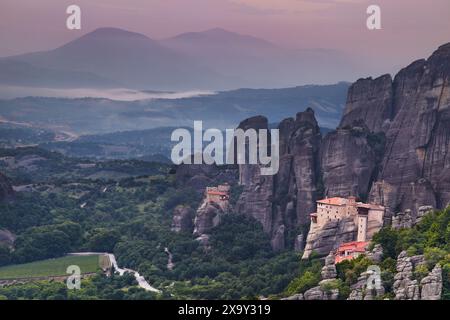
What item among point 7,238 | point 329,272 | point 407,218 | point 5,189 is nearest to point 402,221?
point 407,218

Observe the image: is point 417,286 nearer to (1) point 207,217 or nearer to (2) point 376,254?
(2) point 376,254

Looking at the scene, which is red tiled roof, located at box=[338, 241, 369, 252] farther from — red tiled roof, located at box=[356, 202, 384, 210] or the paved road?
the paved road

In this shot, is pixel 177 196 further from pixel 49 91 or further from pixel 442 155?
pixel 49 91

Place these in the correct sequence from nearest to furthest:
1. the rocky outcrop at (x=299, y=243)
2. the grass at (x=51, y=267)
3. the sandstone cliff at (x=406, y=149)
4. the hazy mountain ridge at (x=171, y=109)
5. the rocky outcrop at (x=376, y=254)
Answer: the rocky outcrop at (x=376, y=254) → the sandstone cliff at (x=406, y=149) → the rocky outcrop at (x=299, y=243) → the grass at (x=51, y=267) → the hazy mountain ridge at (x=171, y=109)

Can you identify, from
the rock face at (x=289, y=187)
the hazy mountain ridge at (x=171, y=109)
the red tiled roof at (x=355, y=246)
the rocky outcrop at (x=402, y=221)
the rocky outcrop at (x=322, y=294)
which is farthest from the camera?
the hazy mountain ridge at (x=171, y=109)

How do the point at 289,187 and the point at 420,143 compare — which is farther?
the point at 289,187

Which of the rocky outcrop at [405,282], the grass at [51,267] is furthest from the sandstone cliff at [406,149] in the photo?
the rocky outcrop at [405,282]

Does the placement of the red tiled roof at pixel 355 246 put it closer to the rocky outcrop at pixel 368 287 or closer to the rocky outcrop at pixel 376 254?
the rocky outcrop at pixel 376 254
